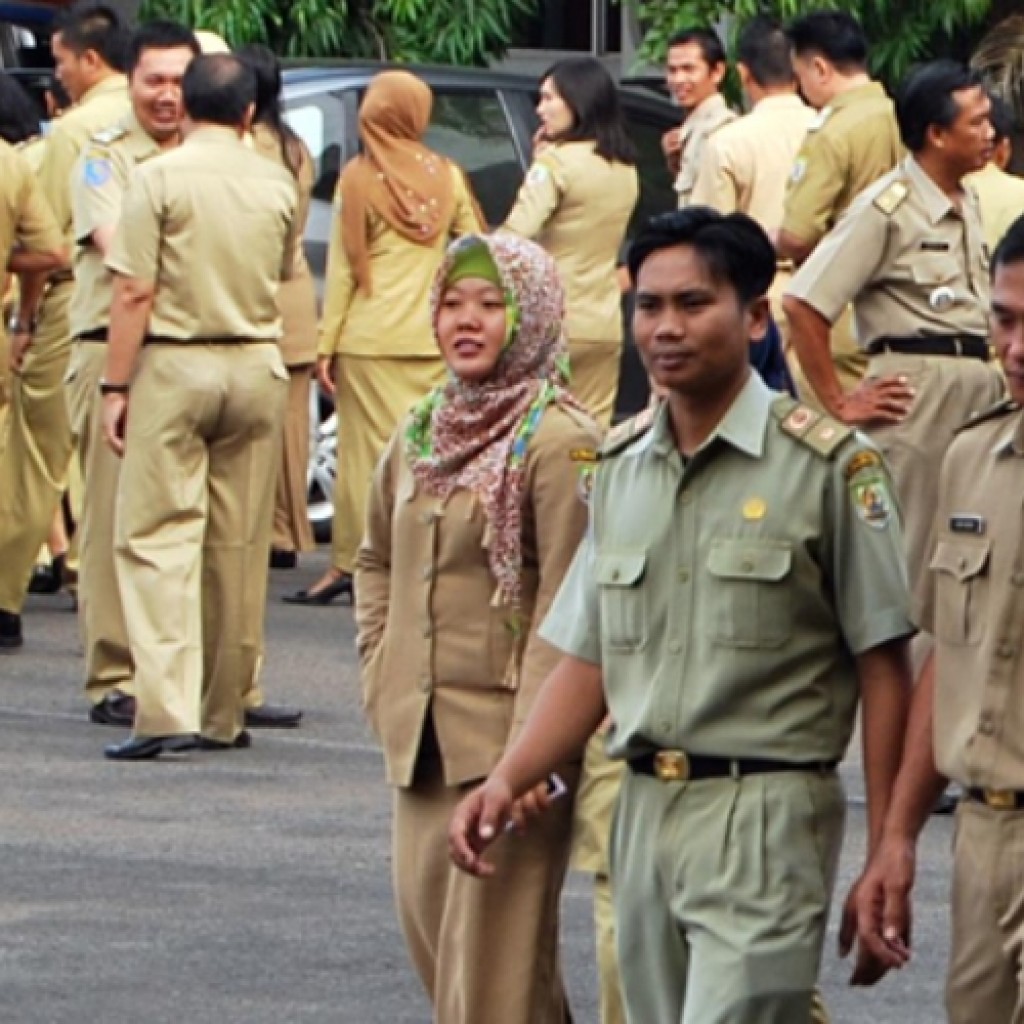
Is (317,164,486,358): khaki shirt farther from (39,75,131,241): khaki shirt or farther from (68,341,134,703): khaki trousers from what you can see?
(68,341,134,703): khaki trousers

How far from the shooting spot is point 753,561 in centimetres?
528

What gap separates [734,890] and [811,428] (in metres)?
0.68

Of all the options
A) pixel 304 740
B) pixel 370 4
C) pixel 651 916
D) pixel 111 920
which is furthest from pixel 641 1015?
pixel 370 4

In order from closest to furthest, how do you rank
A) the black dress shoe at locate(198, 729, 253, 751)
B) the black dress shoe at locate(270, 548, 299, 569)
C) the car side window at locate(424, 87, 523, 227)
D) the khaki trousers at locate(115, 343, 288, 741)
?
1. the khaki trousers at locate(115, 343, 288, 741)
2. the black dress shoe at locate(198, 729, 253, 751)
3. the black dress shoe at locate(270, 548, 299, 569)
4. the car side window at locate(424, 87, 523, 227)

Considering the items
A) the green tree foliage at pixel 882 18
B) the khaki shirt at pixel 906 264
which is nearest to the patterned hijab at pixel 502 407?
the khaki shirt at pixel 906 264

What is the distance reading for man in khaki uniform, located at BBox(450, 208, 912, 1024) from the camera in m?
5.23

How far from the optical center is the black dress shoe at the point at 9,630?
12.7m

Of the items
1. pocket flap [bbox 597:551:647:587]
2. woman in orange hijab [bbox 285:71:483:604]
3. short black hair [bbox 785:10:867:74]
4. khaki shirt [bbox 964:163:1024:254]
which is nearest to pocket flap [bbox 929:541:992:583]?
pocket flap [bbox 597:551:647:587]

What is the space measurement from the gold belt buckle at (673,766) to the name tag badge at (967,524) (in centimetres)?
50

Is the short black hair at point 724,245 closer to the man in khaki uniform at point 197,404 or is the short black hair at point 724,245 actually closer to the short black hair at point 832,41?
the man in khaki uniform at point 197,404

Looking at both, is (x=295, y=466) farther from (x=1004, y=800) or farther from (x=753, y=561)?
(x=1004, y=800)

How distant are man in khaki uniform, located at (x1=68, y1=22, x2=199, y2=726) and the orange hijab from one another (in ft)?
5.08

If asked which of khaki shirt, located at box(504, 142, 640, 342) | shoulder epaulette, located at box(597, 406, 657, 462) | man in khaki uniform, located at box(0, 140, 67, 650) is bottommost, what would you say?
khaki shirt, located at box(504, 142, 640, 342)

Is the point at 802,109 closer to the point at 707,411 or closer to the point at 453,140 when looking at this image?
the point at 453,140
